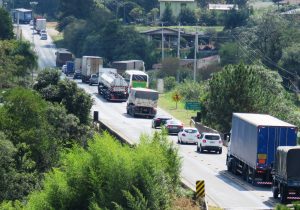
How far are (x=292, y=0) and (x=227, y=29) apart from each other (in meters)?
32.1

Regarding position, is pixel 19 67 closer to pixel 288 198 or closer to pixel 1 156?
pixel 1 156

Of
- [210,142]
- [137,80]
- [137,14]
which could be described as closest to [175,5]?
[137,14]

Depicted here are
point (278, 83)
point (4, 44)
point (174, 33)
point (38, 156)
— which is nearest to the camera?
point (38, 156)

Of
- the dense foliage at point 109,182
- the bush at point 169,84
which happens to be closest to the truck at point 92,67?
the bush at point 169,84

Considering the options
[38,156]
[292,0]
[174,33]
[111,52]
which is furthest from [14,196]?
[292,0]

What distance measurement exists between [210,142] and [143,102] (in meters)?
23.7

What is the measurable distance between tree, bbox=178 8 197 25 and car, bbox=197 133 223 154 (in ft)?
342

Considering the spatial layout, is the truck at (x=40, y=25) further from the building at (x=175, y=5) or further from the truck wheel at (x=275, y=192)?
the truck wheel at (x=275, y=192)

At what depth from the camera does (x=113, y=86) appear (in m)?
95.6

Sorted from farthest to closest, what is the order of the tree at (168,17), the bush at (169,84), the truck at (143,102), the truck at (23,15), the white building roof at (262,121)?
the truck at (23,15) < the tree at (168,17) < the bush at (169,84) < the truck at (143,102) < the white building roof at (262,121)

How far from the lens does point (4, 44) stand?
92188 mm

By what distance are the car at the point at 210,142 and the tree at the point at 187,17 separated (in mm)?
104343

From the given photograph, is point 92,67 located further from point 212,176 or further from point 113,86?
point 212,176

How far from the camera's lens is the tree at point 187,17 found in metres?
166
